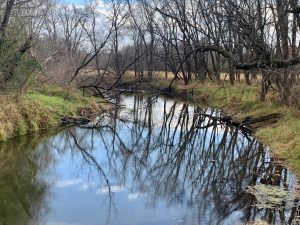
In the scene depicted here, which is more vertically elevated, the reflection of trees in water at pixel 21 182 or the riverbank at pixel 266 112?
the riverbank at pixel 266 112

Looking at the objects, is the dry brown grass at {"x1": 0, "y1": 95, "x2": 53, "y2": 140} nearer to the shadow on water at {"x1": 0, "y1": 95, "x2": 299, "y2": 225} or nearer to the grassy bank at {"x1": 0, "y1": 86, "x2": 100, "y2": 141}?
the grassy bank at {"x1": 0, "y1": 86, "x2": 100, "y2": 141}

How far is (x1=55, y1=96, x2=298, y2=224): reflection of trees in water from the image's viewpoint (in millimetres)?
9789

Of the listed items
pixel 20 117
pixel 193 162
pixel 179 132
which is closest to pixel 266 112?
pixel 179 132

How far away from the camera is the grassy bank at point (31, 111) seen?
1568 cm

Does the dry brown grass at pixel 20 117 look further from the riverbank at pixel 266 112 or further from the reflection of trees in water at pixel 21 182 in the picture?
the riverbank at pixel 266 112

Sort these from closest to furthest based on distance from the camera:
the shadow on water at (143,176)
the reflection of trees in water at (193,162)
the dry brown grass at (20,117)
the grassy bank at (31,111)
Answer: the shadow on water at (143,176) < the reflection of trees in water at (193,162) < the dry brown grass at (20,117) < the grassy bank at (31,111)

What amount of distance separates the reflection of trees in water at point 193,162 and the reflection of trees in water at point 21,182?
1.77 m

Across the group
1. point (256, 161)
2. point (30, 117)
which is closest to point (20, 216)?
point (256, 161)

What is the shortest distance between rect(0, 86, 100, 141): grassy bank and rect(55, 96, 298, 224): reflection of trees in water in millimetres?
1328

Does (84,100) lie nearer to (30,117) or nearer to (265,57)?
(30,117)

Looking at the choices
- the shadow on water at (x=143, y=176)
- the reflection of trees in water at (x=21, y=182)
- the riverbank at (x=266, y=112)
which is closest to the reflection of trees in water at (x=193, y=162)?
the shadow on water at (x=143, y=176)

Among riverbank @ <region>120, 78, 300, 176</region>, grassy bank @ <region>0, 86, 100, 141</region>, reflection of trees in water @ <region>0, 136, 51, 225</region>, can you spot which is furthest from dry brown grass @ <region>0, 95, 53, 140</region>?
riverbank @ <region>120, 78, 300, 176</region>

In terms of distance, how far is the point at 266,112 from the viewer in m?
19.8

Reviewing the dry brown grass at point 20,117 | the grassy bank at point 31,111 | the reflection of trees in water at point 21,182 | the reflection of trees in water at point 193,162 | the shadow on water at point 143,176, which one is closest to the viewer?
the reflection of trees in water at point 21,182
